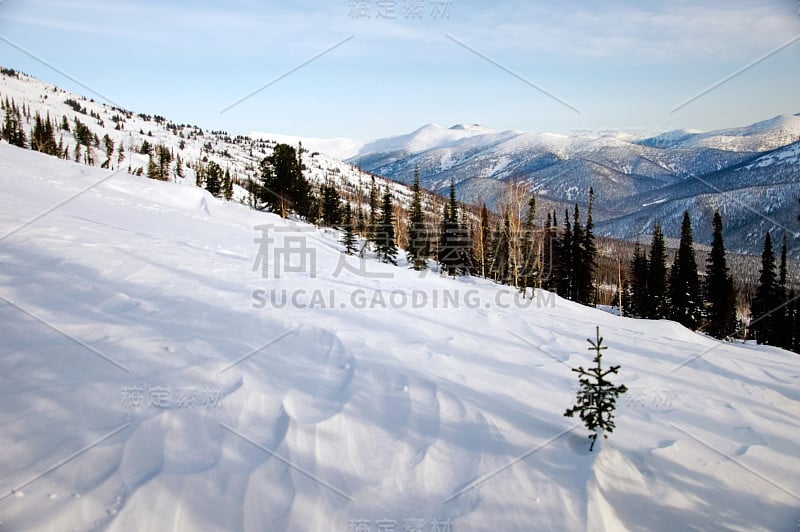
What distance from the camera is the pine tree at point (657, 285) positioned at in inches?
1496

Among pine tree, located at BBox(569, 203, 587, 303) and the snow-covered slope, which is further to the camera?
pine tree, located at BBox(569, 203, 587, 303)

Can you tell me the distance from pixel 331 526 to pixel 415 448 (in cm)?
115

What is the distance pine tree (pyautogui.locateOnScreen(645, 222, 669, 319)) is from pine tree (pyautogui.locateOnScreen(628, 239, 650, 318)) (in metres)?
0.60

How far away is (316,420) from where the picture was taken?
→ 4.07 m

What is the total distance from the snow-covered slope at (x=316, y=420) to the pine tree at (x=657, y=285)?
34.7m

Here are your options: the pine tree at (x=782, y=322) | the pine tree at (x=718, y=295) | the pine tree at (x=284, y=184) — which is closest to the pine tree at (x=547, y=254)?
the pine tree at (x=718, y=295)

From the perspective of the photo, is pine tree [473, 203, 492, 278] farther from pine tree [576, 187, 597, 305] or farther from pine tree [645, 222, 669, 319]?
pine tree [645, 222, 669, 319]

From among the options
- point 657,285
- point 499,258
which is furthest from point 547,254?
point 657,285

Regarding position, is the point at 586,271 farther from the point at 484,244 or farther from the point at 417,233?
the point at 417,233

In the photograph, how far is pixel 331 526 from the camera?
10.1ft

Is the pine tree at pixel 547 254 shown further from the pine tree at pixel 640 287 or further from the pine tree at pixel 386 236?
the pine tree at pixel 386 236

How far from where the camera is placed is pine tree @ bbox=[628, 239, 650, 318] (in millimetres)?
39750

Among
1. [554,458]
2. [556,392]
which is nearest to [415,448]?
[554,458]

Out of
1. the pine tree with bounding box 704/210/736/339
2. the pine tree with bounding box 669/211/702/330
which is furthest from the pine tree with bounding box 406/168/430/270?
the pine tree with bounding box 704/210/736/339
